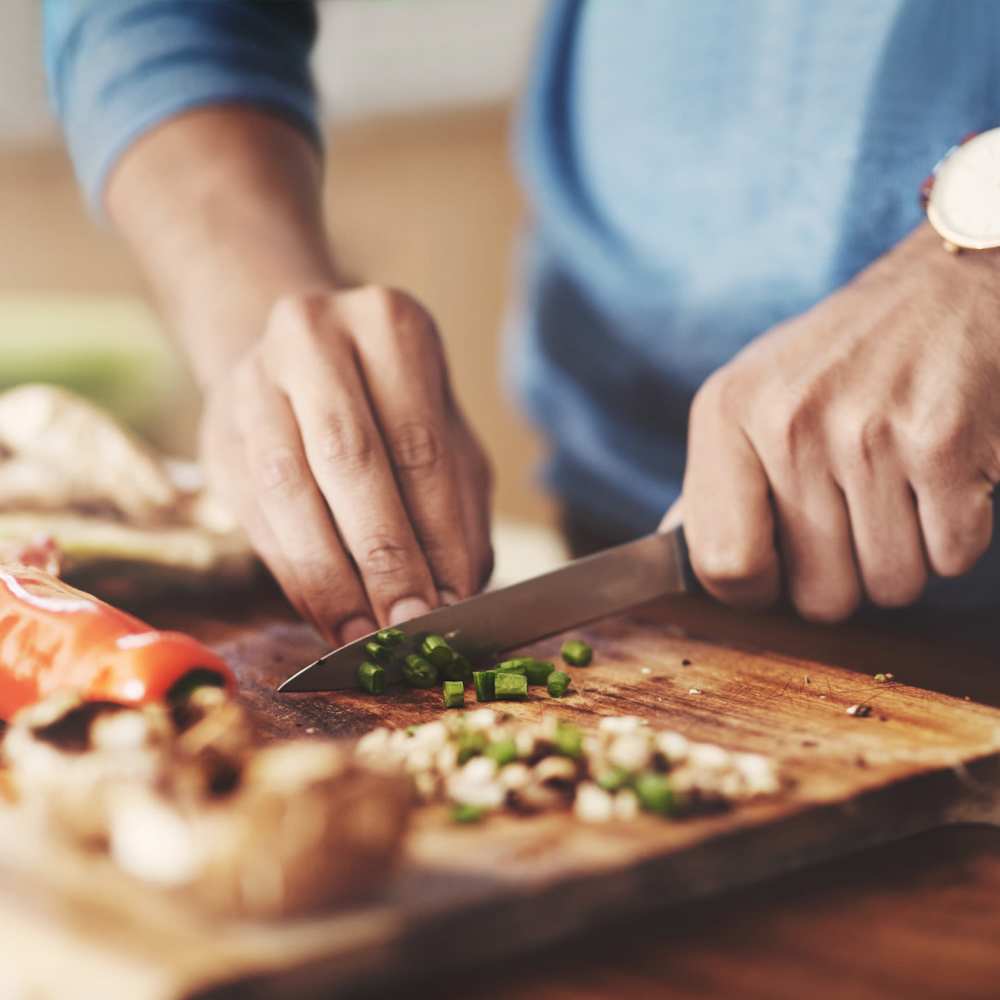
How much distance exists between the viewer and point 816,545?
3.55 ft

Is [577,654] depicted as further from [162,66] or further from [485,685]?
[162,66]

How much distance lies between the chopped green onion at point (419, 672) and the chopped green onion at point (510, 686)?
0.06 m

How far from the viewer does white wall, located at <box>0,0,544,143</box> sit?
15.6 ft

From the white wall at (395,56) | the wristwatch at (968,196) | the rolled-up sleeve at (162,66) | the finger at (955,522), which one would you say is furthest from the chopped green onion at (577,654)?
the white wall at (395,56)

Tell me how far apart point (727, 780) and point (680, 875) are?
87 mm

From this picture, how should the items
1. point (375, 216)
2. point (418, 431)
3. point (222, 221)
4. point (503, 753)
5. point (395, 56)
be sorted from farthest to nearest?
point (375, 216)
point (395, 56)
point (222, 221)
point (418, 431)
point (503, 753)

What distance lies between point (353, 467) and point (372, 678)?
0.23 m

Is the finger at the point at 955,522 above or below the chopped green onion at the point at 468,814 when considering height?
above

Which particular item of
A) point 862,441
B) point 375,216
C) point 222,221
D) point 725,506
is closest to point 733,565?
point 725,506

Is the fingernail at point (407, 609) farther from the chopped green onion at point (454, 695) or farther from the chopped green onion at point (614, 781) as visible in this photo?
the chopped green onion at point (614, 781)

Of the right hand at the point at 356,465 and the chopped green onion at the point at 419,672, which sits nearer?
the chopped green onion at the point at 419,672

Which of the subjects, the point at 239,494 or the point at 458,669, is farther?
the point at 239,494

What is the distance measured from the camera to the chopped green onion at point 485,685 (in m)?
0.95

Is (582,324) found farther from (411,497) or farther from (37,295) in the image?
(37,295)
